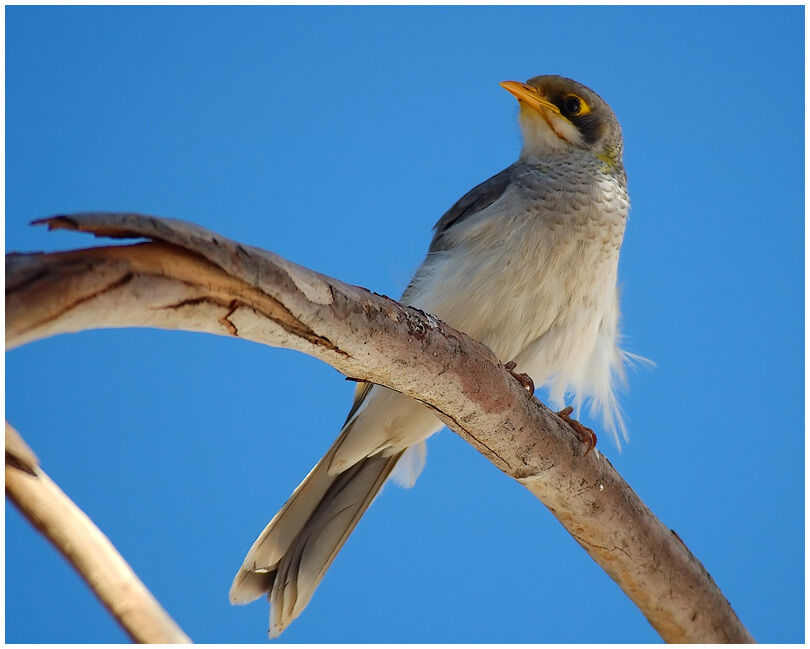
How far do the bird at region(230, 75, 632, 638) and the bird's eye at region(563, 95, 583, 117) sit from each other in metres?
0.43

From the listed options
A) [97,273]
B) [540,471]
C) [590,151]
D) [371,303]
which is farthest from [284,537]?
[590,151]

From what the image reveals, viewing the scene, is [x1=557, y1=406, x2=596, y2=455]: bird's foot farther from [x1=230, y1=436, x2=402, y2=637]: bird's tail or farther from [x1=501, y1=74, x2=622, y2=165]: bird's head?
[x1=501, y1=74, x2=622, y2=165]: bird's head

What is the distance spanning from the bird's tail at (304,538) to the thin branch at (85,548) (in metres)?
1.44

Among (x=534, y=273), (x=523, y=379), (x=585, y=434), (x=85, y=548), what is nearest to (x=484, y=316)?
(x=534, y=273)

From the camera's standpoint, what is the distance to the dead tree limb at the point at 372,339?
1.68 metres

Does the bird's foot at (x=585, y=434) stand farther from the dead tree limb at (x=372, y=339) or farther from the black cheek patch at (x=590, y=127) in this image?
the black cheek patch at (x=590, y=127)

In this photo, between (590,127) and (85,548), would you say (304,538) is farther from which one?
(590,127)

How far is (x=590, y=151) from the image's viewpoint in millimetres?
4090

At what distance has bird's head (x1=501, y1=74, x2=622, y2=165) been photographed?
4141 mm

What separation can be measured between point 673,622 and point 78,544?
8.10 feet

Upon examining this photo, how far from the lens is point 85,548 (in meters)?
1.87

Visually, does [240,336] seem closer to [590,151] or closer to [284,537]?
[284,537]

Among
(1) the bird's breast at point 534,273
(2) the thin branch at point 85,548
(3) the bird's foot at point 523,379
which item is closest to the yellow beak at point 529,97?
(1) the bird's breast at point 534,273

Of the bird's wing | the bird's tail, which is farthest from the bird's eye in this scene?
the bird's tail
